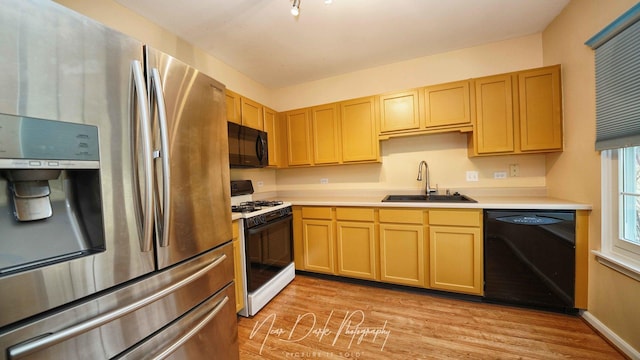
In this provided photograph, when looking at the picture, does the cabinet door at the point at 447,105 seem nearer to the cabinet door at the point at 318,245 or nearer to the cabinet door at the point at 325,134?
the cabinet door at the point at 325,134

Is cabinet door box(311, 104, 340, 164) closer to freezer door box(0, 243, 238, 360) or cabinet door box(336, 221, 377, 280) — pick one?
cabinet door box(336, 221, 377, 280)


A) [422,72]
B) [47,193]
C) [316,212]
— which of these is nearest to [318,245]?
[316,212]

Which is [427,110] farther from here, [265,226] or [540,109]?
[265,226]

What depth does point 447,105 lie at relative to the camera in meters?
2.38

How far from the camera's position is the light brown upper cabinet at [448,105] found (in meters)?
2.32

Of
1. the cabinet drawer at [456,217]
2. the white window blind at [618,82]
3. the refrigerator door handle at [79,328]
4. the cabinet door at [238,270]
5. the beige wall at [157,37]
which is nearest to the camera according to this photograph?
the refrigerator door handle at [79,328]

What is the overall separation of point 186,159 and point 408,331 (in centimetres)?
196

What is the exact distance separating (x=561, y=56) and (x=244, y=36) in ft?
9.50

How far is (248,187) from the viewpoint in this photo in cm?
280

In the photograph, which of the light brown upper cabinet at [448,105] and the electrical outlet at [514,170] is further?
the electrical outlet at [514,170]

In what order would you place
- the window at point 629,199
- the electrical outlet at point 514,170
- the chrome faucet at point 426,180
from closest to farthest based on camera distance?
the window at point 629,199 < the electrical outlet at point 514,170 < the chrome faucet at point 426,180

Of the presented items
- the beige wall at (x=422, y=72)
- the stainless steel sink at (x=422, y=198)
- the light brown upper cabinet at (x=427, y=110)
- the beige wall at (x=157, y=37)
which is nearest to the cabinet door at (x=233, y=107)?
the beige wall at (x=157, y=37)

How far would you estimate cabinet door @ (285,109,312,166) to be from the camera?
3000 mm

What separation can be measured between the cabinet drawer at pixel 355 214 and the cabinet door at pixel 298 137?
2.72ft
